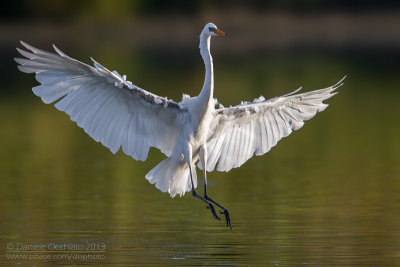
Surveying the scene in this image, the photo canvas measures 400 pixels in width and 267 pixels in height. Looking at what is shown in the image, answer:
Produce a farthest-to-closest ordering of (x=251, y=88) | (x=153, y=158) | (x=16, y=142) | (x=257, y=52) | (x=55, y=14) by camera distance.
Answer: (x=55, y=14), (x=257, y=52), (x=251, y=88), (x=16, y=142), (x=153, y=158)

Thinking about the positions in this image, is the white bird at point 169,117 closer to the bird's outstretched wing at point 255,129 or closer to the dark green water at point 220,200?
the bird's outstretched wing at point 255,129

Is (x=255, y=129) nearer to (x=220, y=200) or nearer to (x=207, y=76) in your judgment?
(x=207, y=76)

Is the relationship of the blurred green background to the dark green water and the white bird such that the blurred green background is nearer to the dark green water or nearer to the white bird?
the dark green water

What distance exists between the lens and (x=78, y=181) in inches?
644

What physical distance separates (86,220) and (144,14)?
47.5 metres

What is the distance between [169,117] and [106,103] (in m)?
0.84

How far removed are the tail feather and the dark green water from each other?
440mm

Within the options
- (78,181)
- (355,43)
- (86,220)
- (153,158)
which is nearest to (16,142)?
(153,158)

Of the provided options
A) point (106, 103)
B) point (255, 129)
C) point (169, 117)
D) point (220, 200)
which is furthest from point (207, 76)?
point (220, 200)

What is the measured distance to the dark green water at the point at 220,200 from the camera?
36.2 ft

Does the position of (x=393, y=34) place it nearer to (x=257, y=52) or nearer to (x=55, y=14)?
(x=257, y=52)

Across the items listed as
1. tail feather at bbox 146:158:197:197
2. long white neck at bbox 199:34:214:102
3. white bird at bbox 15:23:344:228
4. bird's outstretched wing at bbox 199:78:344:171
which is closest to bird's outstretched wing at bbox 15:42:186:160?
white bird at bbox 15:23:344:228

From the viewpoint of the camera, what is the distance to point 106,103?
12.0m

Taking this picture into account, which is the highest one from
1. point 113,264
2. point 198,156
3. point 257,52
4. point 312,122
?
point 257,52
